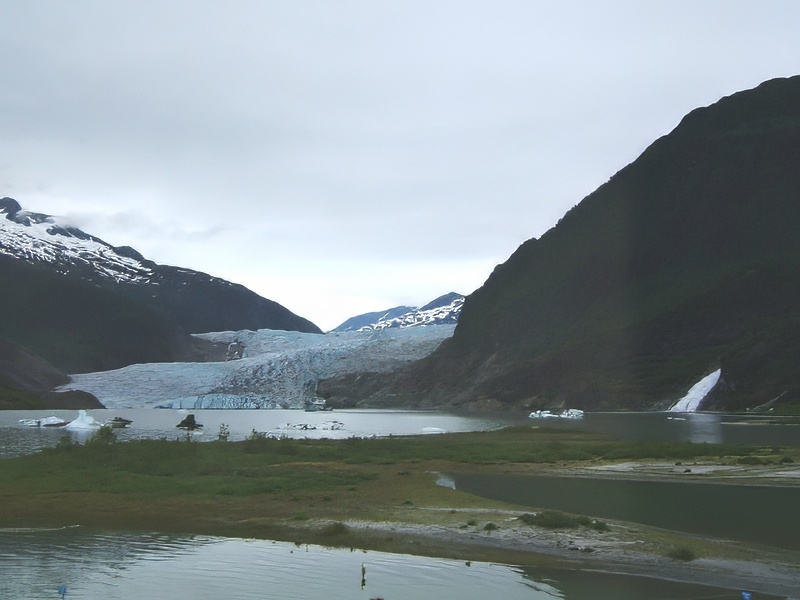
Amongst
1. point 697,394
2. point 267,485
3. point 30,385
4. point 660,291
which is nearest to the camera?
point 267,485

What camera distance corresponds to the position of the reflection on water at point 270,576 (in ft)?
51.9

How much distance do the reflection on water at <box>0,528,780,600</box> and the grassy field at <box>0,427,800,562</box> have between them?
156 centimetres

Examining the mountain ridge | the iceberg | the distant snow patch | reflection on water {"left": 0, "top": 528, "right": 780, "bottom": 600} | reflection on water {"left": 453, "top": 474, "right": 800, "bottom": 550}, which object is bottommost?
reflection on water {"left": 0, "top": 528, "right": 780, "bottom": 600}

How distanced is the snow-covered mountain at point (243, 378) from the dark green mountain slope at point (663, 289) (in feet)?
37.6

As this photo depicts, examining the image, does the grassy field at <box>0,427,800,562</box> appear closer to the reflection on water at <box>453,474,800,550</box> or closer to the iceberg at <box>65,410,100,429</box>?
the reflection on water at <box>453,474,800,550</box>

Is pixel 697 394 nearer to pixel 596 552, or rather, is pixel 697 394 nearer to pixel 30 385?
pixel 596 552

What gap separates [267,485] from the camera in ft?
92.3

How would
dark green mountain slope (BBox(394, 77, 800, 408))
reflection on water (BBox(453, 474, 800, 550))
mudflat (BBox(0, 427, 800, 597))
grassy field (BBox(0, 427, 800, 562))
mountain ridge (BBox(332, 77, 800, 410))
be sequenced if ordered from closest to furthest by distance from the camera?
mudflat (BBox(0, 427, 800, 597)), reflection on water (BBox(453, 474, 800, 550)), grassy field (BBox(0, 427, 800, 562)), mountain ridge (BBox(332, 77, 800, 410)), dark green mountain slope (BBox(394, 77, 800, 408))

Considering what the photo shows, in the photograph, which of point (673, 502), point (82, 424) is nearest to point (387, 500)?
point (673, 502)

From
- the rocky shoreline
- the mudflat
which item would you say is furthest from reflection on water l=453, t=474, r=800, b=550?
the rocky shoreline

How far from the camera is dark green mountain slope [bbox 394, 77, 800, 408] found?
122625 millimetres

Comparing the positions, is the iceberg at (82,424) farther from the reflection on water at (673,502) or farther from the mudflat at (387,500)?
the reflection on water at (673,502)

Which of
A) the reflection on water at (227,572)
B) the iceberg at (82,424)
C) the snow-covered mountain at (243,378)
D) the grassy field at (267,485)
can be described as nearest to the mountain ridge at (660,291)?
the snow-covered mountain at (243,378)

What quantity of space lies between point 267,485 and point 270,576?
11.2m
